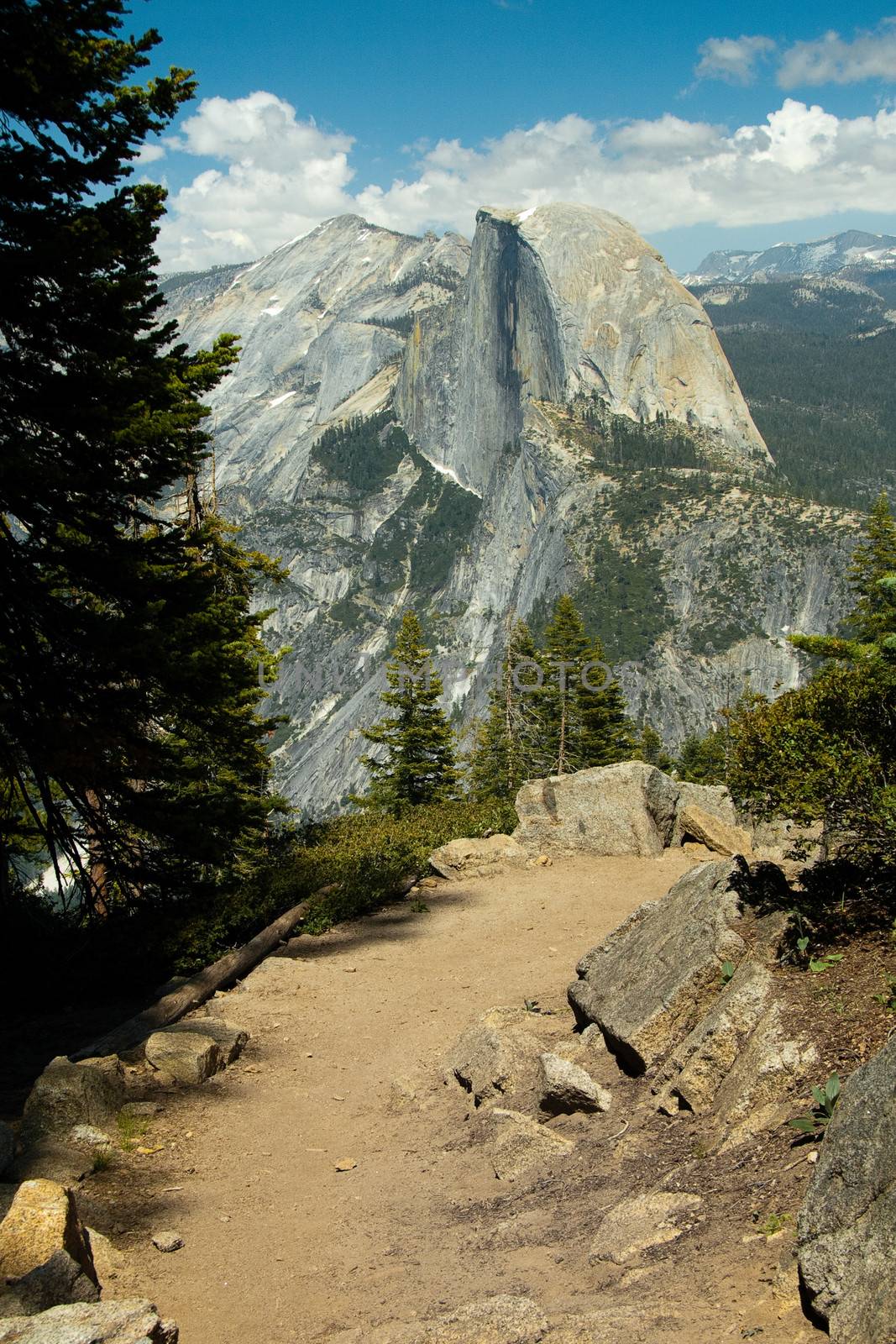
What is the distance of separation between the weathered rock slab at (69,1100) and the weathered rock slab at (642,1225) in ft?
14.7

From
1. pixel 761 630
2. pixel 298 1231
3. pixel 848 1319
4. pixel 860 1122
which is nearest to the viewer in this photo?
pixel 848 1319

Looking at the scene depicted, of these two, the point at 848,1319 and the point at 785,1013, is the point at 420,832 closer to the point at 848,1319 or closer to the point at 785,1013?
the point at 785,1013

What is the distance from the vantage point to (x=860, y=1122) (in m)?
4.53

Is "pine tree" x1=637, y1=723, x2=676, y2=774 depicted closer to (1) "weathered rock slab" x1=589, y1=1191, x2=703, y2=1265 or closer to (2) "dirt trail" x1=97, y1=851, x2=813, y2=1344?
(2) "dirt trail" x1=97, y1=851, x2=813, y2=1344

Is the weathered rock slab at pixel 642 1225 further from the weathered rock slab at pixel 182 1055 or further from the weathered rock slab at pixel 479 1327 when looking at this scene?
the weathered rock slab at pixel 182 1055

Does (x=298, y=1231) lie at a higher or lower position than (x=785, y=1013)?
lower

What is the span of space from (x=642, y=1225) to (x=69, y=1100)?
4.87 meters

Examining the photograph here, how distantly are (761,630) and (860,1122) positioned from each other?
540ft

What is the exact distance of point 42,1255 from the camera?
4.79m

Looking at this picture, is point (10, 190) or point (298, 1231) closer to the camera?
point (298, 1231)

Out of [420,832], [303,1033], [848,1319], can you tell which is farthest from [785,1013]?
[420,832]

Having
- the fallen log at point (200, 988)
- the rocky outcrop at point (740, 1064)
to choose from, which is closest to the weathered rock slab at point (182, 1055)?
the fallen log at point (200, 988)

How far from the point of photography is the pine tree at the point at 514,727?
3944 centimetres

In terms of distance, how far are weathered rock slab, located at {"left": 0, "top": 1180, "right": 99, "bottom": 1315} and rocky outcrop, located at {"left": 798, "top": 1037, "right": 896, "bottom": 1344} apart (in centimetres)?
360
